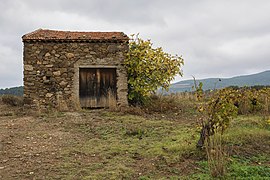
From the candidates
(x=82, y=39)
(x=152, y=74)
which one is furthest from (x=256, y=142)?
(x=82, y=39)

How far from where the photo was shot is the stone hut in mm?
10328

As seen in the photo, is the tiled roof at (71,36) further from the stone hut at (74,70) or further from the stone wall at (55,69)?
the stone wall at (55,69)

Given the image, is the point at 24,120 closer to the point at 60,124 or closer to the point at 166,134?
the point at 60,124

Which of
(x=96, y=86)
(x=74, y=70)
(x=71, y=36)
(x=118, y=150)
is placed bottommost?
(x=118, y=150)

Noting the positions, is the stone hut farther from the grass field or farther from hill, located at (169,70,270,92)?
the grass field

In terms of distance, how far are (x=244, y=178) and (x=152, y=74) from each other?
23.7 feet

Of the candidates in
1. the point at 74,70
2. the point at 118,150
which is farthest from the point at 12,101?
the point at 118,150

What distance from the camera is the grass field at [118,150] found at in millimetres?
3910

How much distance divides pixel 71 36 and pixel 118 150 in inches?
271

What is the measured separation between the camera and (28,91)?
33.9 feet

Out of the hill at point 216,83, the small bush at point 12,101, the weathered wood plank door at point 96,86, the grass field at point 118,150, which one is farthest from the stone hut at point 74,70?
the grass field at point 118,150

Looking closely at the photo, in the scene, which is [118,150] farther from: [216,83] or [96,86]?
[96,86]

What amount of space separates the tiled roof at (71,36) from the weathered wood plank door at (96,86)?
122cm

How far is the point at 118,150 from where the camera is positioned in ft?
16.7
